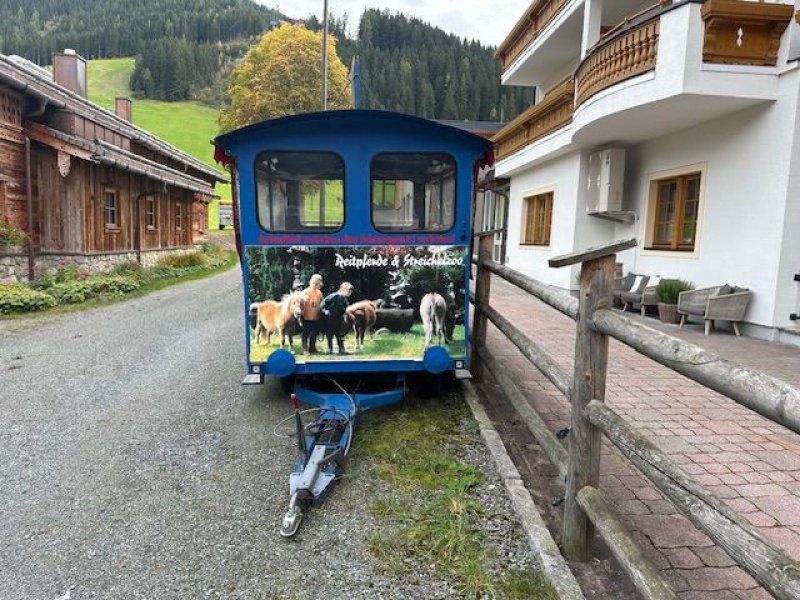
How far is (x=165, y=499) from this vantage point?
142 inches

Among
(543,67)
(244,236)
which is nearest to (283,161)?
(244,236)

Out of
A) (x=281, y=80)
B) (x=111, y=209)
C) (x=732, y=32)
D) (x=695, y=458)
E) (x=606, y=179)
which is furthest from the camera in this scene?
(x=281, y=80)

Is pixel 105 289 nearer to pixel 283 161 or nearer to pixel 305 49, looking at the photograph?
pixel 283 161

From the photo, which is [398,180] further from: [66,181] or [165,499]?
[66,181]

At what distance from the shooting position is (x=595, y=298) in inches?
108

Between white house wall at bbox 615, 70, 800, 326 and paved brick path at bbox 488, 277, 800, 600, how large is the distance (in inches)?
49.3

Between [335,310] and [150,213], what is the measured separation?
Result: 1751 cm

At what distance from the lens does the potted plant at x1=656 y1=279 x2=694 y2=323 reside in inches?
366

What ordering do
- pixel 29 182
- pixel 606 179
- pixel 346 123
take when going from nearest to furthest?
pixel 346 123
pixel 606 179
pixel 29 182

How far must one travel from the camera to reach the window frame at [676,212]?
9.25 metres

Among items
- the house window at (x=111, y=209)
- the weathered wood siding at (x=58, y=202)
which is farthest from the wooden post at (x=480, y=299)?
the house window at (x=111, y=209)

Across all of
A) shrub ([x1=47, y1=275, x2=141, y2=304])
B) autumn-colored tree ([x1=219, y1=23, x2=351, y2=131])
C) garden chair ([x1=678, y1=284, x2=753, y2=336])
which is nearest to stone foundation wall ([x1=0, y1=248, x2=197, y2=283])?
shrub ([x1=47, y1=275, x2=141, y2=304])

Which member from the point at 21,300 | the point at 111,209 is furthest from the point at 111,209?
the point at 21,300

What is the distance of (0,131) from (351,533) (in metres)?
13.5
